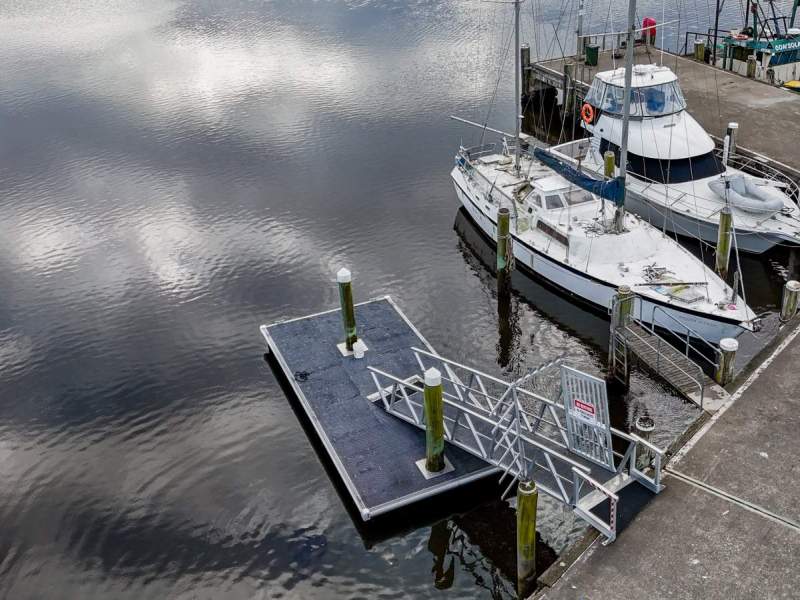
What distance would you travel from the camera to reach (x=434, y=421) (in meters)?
17.6

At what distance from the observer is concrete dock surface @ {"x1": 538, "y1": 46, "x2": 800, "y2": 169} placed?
32.2 metres

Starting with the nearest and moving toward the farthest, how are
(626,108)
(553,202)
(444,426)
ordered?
1. (444,426)
2. (626,108)
3. (553,202)

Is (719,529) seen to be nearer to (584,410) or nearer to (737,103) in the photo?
(584,410)

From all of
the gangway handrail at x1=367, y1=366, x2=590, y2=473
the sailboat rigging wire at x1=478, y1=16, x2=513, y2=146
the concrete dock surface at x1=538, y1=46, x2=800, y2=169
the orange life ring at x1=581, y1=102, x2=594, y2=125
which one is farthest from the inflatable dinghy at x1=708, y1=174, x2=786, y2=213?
the gangway handrail at x1=367, y1=366, x2=590, y2=473

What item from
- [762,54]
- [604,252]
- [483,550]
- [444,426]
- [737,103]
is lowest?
[483,550]

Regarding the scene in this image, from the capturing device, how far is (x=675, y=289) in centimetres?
2353

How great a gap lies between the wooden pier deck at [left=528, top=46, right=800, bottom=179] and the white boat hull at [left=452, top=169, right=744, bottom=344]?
1049 centimetres

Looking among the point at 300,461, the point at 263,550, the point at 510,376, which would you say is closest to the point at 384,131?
the point at 510,376

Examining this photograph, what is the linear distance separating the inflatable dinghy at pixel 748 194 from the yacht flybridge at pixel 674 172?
3cm

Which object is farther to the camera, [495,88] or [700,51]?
[495,88]

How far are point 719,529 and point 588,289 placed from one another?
38.5ft

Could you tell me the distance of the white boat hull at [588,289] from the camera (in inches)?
893

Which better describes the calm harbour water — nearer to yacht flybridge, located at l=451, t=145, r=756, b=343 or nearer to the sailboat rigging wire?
the sailboat rigging wire

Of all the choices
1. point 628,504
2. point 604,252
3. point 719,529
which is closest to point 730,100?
point 604,252
